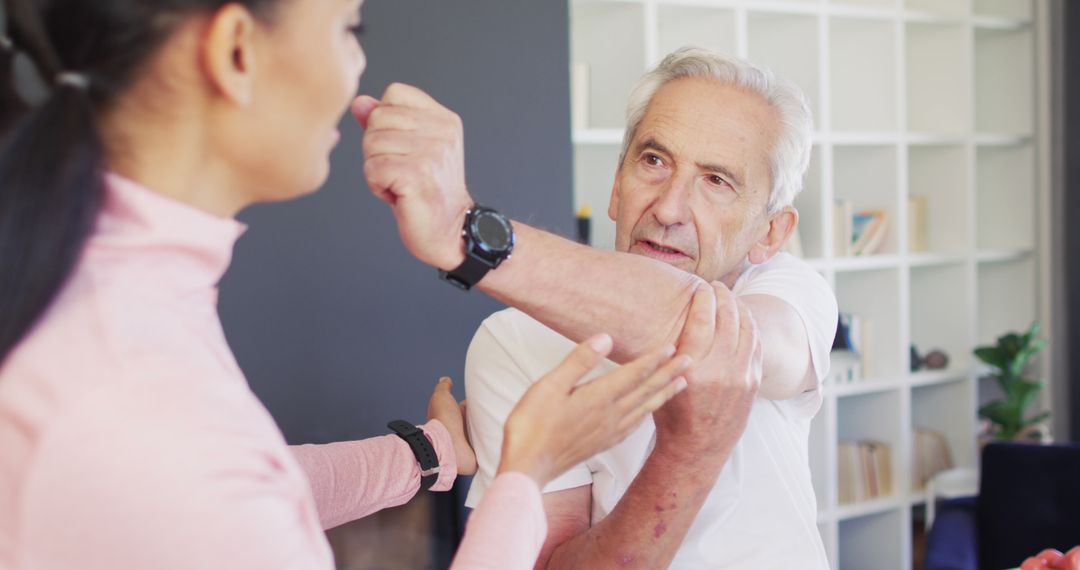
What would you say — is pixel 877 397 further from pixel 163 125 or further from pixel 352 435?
pixel 163 125

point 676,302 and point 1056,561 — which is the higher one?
point 676,302

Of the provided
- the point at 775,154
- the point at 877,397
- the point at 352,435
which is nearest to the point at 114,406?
the point at 775,154

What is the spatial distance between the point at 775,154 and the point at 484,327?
0.55 meters

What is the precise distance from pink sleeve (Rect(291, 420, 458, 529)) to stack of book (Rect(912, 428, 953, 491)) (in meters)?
3.41

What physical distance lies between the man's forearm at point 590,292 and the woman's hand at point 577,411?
0.16 meters

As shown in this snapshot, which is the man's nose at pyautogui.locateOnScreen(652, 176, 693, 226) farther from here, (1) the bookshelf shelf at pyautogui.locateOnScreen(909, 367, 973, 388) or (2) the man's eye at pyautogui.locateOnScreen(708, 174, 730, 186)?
(1) the bookshelf shelf at pyautogui.locateOnScreen(909, 367, 973, 388)

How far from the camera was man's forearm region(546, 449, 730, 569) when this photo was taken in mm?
1229

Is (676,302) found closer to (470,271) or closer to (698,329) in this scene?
(698,329)

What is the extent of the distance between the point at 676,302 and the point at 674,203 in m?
0.39

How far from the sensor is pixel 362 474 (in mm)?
1294

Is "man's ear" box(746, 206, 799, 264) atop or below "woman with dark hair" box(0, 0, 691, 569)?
below

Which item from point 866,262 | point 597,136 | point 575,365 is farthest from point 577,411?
point 866,262

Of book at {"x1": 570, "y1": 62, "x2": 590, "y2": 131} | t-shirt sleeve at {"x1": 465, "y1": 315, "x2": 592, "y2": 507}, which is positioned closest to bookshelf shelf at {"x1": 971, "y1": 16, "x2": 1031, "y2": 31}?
book at {"x1": 570, "y1": 62, "x2": 590, "y2": 131}

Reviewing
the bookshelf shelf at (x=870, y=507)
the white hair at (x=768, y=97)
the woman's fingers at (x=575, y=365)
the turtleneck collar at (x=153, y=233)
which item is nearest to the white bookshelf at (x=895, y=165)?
the bookshelf shelf at (x=870, y=507)
